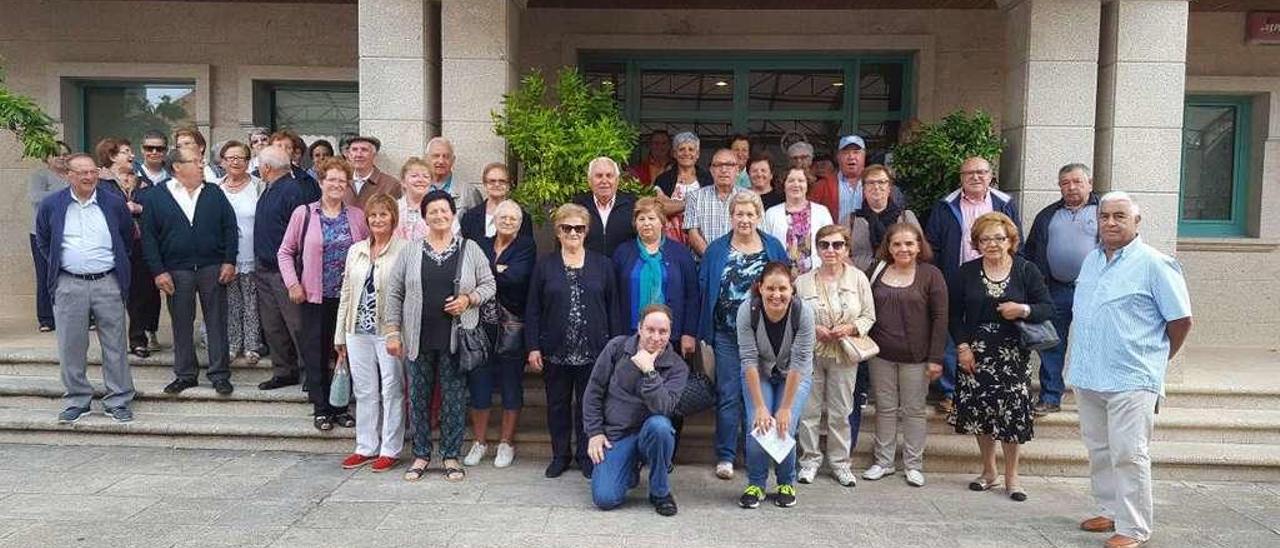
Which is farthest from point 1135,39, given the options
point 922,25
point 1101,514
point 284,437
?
point 284,437

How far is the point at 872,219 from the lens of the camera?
6.32 m

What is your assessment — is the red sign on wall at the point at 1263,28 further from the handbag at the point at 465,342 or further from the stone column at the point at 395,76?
the handbag at the point at 465,342

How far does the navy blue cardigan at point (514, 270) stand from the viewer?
5.92m

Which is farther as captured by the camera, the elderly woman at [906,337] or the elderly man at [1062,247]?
the elderly man at [1062,247]

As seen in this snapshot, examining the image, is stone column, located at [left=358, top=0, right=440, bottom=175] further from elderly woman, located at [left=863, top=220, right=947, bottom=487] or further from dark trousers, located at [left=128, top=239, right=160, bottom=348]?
elderly woman, located at [left=863, top=220, right=947, bottom=487]

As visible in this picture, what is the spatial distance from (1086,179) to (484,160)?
4334 mm

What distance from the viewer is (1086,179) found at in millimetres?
6230

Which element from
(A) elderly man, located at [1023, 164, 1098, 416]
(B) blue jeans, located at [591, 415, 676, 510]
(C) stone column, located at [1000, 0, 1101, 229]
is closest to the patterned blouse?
(B) blue jeans, located at [591, 415, 676, 510]

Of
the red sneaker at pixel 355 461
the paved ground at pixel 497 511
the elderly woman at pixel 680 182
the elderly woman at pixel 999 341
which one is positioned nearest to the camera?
the paved ground at pixel 497 511

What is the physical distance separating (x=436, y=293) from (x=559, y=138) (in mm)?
1515

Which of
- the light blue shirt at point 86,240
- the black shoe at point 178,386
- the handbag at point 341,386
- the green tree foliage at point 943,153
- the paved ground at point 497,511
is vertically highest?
the green tree foliage at point 943,153

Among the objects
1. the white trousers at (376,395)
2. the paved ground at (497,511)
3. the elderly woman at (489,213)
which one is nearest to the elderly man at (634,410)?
the paved ground at (497,511)

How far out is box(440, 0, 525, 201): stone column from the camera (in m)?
7.03

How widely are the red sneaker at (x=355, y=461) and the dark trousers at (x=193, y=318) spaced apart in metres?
1.43
